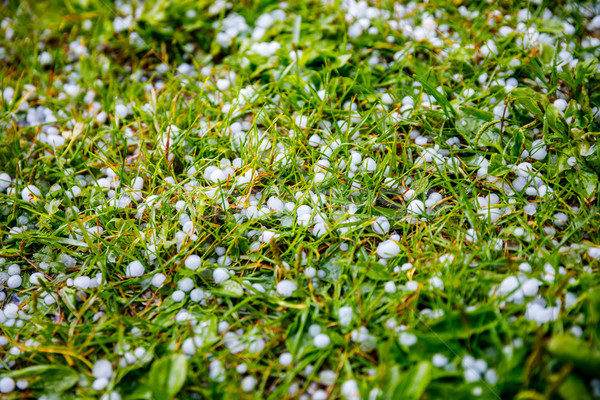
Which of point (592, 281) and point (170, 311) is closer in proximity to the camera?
point (592, 281)

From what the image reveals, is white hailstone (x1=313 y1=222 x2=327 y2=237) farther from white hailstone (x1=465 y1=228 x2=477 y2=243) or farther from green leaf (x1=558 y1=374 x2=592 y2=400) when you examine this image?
green leaf (x1=558 y1=374 x2=592 y2=400)

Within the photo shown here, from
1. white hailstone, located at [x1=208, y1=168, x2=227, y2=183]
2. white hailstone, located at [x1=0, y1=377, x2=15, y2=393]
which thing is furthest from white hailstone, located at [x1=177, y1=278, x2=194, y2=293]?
white hailstone, located at [x1=0, y1=377, x2=15, y2=393]

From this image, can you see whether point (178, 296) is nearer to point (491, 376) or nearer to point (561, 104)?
point (491, 376)

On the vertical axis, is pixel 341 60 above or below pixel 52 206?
above

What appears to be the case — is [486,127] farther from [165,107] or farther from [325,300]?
[165,107]

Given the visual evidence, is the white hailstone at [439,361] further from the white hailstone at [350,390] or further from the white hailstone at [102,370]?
the white hailstone at [102,370]

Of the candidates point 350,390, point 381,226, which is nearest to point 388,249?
point 381,226

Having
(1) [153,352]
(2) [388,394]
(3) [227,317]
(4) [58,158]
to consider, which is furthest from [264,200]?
(4) [58,158]
